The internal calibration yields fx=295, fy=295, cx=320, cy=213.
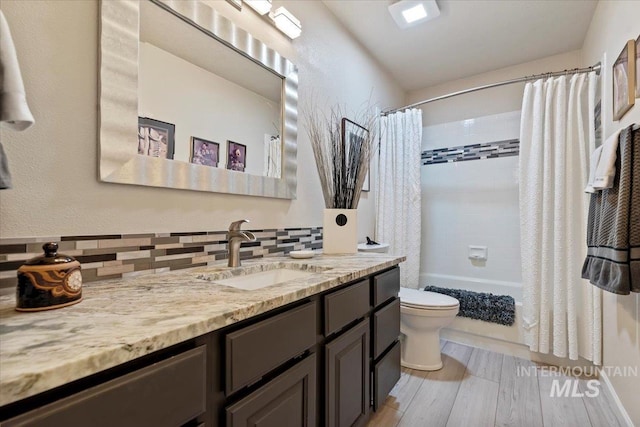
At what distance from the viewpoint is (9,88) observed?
61cm

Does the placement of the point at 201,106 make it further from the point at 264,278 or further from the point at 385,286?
the point at 385,286

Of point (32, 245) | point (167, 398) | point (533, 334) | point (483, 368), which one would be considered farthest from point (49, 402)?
point (533, 334)

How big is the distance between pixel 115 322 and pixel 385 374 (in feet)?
4.32

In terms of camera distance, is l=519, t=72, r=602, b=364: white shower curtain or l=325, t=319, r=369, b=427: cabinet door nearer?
l=325, t=319, r=369, b=427: cabinet door

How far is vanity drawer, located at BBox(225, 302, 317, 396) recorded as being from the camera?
70 centimetres

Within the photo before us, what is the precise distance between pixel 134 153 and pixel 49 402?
82 cm

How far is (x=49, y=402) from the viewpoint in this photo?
421 millimetres

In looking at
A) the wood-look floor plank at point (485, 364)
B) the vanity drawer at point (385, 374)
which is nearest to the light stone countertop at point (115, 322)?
the vanity drawer at point (385, 374)

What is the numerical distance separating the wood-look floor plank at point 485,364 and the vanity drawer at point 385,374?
2.37 feet

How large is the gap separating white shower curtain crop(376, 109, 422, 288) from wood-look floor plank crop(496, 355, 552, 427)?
0.89 metres

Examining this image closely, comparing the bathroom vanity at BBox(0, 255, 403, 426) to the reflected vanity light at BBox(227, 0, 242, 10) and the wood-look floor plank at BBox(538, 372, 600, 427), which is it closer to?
the wood-look floor plank at BBox(538, 372, 600, 427)

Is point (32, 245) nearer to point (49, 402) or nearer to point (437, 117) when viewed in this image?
point (49, 402)

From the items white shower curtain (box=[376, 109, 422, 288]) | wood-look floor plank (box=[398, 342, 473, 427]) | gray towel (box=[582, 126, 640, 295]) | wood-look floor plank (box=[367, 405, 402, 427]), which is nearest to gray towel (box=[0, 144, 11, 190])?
wood-look floor plank (box=[367, 405, 402, 427])

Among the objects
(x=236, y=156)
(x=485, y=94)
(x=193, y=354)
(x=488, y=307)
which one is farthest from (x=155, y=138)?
(x=485, y=94)
